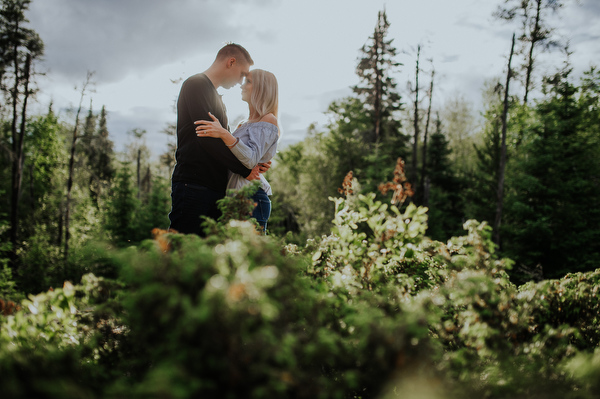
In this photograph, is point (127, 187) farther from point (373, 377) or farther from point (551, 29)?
point (551, 29)

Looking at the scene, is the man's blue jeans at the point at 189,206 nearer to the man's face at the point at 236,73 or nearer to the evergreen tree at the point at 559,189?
the man's face at the point at 236,73

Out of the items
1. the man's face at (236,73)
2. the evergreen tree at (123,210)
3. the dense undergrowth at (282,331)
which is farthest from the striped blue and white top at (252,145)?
the evergreen tree at (123,210)

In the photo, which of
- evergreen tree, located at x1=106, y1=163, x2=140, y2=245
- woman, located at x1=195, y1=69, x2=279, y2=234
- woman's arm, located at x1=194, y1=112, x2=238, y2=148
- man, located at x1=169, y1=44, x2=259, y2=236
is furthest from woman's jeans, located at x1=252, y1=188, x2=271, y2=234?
evergreen tree, located at x1=106, y1=163, x2=140, y2=245

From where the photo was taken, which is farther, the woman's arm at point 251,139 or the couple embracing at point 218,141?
the couple embracing at point 218,141

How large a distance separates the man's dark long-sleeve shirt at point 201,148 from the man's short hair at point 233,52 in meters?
0.39

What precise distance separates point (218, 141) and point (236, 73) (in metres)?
0.93

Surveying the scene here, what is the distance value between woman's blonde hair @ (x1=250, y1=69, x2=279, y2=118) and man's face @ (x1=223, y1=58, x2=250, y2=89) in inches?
6.2

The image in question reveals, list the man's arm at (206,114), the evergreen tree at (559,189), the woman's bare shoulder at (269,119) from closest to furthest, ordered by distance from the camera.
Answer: the man's arm at (206,114) → the woman's bare shoulder at (269,119) → the evergreen tree at (559,189)

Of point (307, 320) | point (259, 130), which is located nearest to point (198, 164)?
point (259, 130)

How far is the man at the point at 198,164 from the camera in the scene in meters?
3.18

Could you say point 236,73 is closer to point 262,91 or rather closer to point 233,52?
point 233,52

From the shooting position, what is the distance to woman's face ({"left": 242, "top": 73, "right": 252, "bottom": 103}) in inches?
141

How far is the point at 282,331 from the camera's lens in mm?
1383

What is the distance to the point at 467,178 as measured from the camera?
26.2m
